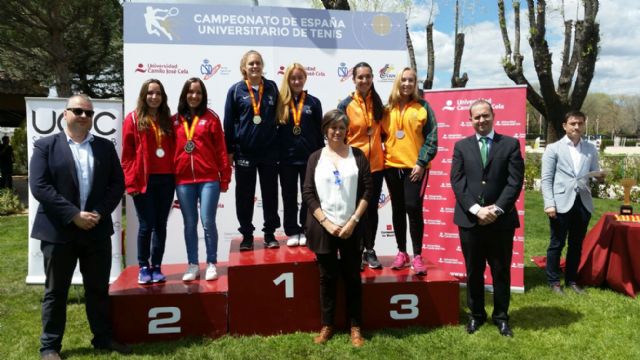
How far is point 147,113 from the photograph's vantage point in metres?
3.44

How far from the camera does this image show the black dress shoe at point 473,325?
354cm

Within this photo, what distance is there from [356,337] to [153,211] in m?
1.74

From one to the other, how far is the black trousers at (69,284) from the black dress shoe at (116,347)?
2 cm

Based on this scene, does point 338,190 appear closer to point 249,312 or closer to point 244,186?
A: point 244,186

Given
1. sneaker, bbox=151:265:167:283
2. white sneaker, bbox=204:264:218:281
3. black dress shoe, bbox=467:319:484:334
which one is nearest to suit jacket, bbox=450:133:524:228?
black dress shoe, bbox=467:319:484:334

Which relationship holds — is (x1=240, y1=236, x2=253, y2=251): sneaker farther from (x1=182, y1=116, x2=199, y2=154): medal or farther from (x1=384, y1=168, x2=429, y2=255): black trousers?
(x1=384, y1=168, x2=429, y2=255): black trousers

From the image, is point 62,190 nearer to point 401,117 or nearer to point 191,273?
point 191,273

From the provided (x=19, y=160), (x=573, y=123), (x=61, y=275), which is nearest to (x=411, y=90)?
(x=573, y=123)

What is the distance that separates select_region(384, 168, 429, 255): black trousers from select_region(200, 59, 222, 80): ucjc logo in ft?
8.60

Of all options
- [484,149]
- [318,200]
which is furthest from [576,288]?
[318,200]

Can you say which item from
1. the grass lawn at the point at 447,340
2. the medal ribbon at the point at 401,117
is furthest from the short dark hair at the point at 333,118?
the grass lawn at the point at 447,340

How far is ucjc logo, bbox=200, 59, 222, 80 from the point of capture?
5.27 metres

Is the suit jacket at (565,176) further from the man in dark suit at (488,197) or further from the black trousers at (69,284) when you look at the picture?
the black trousers at (69,284)

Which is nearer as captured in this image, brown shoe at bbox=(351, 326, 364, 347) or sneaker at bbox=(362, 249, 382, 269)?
brown shoe at bbox=(351, 326, 364, 347)
